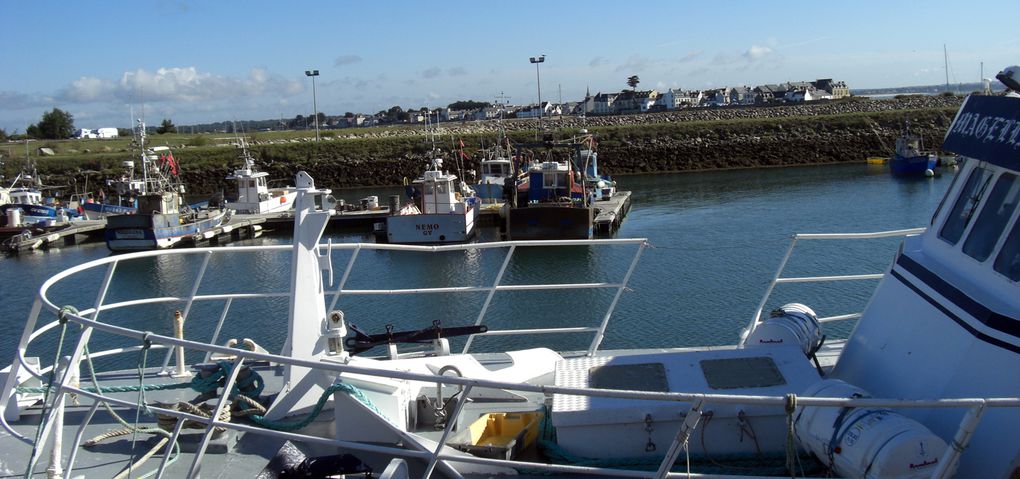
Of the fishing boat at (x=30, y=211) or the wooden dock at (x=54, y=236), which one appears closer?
the wooden dock at (x=54, y=236)

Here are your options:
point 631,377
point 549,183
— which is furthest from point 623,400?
point 549,183

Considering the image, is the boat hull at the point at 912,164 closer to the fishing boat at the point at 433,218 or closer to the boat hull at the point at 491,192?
the boat hull at the point at 491,192

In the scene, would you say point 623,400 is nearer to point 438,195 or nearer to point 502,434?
point 502,434

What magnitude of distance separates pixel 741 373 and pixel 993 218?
1.63 metres

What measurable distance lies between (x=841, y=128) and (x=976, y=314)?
6700 cm

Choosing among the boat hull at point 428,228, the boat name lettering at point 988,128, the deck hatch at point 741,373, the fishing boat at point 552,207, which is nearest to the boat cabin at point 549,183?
the fishing boat at point 552,207

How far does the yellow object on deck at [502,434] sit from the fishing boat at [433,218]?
89.8 ft

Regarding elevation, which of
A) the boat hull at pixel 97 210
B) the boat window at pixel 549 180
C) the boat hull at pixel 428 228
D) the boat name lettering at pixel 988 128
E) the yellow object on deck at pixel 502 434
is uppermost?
the boat name lettering at pixel 988 128

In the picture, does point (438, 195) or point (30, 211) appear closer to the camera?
point (438, 195)

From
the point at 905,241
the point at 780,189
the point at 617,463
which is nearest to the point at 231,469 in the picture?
the point at 617,463

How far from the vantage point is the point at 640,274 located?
2188 cm

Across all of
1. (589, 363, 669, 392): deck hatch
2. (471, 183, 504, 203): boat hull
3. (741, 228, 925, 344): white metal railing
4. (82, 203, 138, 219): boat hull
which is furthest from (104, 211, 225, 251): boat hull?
A: (589, 363, 669, 392): deck hatch

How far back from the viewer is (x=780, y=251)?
24859 millimetres

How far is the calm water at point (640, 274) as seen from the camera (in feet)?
58.7
